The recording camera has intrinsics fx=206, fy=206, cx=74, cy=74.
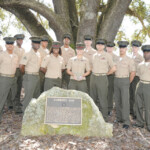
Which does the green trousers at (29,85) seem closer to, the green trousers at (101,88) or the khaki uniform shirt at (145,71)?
the green trousers at (101,88)

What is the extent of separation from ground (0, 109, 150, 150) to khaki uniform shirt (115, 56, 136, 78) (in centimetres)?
151

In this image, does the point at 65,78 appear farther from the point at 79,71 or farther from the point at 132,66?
the point at 132,66

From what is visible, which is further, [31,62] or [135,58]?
[135,58]

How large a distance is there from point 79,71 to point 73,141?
6.82ft

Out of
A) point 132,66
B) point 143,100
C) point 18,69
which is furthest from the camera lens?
point 18,69

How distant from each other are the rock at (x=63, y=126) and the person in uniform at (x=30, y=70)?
0.92m

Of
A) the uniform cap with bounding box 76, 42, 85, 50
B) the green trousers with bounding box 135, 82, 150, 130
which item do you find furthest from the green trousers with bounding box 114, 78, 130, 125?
the uniform cap with bounding box 76, 42, 85, 50

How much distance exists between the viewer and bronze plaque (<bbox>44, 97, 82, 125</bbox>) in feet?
15.5

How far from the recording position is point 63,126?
15.5 feet

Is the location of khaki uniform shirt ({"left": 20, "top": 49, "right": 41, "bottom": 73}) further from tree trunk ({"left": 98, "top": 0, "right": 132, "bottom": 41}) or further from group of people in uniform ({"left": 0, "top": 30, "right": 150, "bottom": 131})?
tree trunk ({"left": 98, "top": 0, "right": 132, "bottom": 41})

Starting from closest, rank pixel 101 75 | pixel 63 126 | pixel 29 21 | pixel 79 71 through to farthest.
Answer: pixel 63 126 < pixel 101 75 < pixel 79 71 < pixel 29 21

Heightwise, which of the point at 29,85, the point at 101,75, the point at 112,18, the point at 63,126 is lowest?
the point at 63,126

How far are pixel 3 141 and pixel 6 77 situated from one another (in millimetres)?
1741

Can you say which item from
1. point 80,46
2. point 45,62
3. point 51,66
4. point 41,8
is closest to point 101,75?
point 80,46
